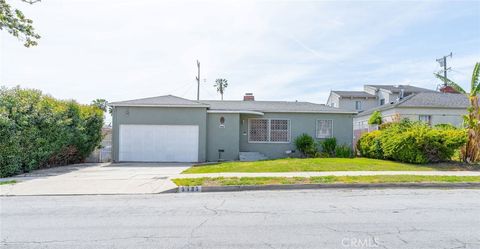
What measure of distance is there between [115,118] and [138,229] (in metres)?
14.1

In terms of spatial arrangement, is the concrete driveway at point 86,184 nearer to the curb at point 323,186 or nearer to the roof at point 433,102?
the curb at point 323,186

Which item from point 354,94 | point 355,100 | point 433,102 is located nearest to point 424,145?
point 433,102

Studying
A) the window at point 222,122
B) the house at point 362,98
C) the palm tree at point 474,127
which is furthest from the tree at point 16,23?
the house at point 362,98

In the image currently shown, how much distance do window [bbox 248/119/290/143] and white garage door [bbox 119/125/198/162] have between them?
370cm

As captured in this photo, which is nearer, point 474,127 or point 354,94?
point 474,127

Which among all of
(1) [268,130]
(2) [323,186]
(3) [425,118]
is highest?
(3) [425,118]

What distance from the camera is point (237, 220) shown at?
20.2 ft

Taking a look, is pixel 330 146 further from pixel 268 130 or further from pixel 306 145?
pixel 268 130

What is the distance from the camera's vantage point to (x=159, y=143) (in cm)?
1850

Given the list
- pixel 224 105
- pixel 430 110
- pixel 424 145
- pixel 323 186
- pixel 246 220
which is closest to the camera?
pixel 246 220

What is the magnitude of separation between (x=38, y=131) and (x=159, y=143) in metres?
6.14

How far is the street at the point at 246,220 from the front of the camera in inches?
194

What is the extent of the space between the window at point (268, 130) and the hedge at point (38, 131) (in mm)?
9580

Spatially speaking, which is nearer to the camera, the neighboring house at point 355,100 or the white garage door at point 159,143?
the white garage door at point 159,143
